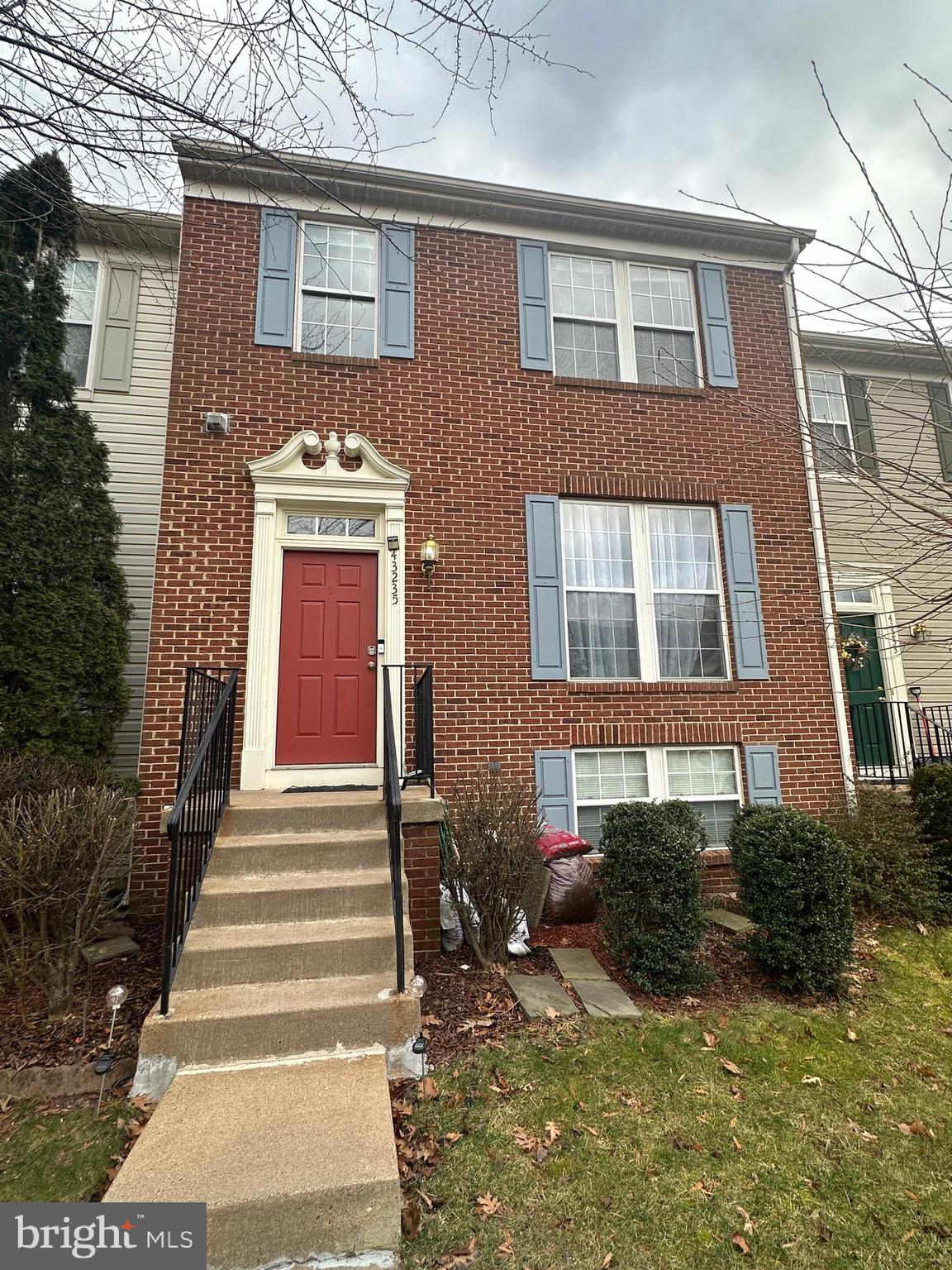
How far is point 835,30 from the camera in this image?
3305mm

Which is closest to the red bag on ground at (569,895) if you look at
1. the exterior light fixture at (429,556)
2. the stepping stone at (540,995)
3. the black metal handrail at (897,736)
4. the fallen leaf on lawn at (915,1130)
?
the stepping stone at (540,995)

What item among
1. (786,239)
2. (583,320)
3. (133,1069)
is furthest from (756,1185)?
(786,239)

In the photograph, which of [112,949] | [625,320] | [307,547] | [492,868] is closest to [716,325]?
[625,320]

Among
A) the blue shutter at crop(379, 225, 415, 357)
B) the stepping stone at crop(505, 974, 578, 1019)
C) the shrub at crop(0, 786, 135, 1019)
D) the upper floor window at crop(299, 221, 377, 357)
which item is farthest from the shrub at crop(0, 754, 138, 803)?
the blue shutter at crop(379, 225, 415, 357)

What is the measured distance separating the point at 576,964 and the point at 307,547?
13.6 ft

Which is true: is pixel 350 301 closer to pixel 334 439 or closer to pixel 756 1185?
pixel 334 439

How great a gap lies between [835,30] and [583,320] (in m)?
3.75

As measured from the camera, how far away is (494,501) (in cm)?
629

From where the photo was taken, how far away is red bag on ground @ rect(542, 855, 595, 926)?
16.4ft

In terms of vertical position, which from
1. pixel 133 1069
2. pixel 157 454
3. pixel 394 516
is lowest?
pixel 133 1069

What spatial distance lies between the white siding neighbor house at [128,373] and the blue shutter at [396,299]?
270 cm

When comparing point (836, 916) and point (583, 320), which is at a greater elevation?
point (583, 320)

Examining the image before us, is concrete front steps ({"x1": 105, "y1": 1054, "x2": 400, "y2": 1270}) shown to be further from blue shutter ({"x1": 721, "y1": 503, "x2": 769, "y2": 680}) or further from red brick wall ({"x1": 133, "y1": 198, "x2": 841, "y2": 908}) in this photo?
blue shutter ({"x1": 721, "y1": 503, "x2": 769, "y2": 680})

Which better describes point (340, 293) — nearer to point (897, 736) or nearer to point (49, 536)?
point (49, 536)
